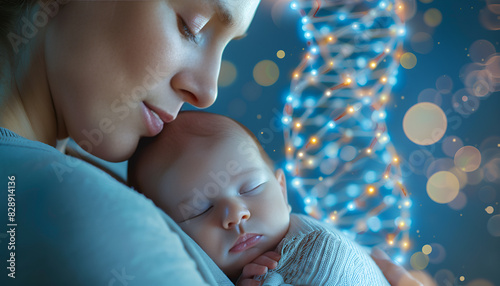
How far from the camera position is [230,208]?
0.89 metres

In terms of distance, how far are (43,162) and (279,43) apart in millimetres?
1643

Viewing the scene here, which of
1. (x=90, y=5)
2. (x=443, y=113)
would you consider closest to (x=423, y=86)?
(x=443, y=113)

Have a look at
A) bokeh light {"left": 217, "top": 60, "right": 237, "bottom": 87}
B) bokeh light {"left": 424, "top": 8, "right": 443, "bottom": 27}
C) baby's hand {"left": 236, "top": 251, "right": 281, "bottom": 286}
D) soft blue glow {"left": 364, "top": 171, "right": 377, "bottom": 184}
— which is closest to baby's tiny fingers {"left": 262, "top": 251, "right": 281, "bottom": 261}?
baby's hand {"left": 236, "top": 251, "right": 281, "bottom": 286}

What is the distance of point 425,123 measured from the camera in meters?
1.85

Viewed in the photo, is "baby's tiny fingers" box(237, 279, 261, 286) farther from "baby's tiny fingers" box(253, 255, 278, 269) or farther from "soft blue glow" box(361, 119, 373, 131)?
"soft blue glow" box(361, 119, 373, 131)

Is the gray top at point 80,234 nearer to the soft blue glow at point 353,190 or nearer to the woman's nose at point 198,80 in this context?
the woman's nose at point 198,80

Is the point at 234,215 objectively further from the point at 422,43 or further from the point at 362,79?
the point at 422,43

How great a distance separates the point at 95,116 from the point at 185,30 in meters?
0.23

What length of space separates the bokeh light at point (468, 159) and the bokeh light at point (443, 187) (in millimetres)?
61

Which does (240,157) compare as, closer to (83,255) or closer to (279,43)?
(83,255)

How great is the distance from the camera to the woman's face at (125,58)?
716mm

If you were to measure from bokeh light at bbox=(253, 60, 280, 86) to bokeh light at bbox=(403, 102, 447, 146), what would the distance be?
651 millimetres

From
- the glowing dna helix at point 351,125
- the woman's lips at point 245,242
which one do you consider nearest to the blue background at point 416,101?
the glowing dna helix at point 351,125

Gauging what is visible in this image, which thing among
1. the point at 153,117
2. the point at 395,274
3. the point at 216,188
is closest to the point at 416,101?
the point at 395,274
